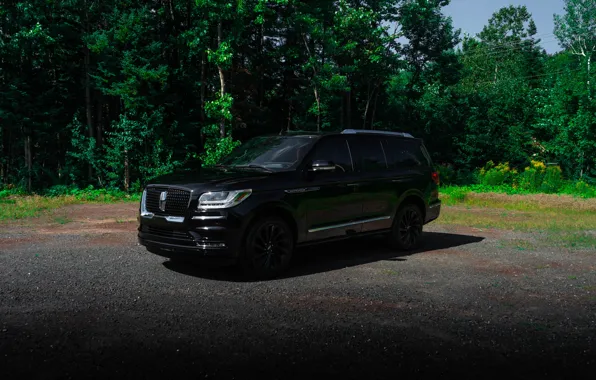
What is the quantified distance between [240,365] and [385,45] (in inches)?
1166

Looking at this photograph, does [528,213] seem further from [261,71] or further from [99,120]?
[261,71]

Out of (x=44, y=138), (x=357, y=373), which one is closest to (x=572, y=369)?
(x=357, y=373)

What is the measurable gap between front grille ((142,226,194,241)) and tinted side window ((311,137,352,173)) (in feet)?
7.18

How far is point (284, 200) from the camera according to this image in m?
7.38

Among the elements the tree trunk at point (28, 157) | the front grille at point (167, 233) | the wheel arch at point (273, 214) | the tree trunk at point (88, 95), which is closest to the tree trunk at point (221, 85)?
the tree trunk at point (88, 95)

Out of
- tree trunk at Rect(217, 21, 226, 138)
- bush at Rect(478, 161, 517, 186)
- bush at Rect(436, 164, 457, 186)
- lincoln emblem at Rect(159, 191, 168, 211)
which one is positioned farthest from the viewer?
bush at Rect(436, 164, 457, 186)

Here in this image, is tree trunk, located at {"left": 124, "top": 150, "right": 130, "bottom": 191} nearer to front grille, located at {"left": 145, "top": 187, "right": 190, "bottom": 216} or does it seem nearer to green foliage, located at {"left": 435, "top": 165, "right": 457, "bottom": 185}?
green foliage, located at {"left": 435, "top": 165, "right": 457, "bottom": 185}

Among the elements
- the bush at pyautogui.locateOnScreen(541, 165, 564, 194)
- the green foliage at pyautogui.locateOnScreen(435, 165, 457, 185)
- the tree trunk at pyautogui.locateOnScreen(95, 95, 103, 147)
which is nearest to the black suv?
the bush at pyautogui.locateOnScreen(541, 165, 564, 194)

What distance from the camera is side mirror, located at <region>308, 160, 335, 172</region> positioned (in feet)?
25.4

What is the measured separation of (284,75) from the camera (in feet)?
105

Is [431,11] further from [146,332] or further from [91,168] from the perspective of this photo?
[146,332]

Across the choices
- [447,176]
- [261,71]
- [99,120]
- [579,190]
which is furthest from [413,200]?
[261,71]

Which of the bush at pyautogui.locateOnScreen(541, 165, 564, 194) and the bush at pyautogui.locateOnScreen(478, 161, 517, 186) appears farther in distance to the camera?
the bush at pyautogui.locateOnScreen(478, 161, 517, 186)

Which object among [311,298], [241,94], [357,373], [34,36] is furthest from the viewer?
[241,94]
